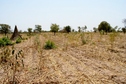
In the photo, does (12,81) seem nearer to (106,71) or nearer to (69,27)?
(106,71)

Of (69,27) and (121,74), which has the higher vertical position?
(69,27)

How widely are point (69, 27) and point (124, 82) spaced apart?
44.6m

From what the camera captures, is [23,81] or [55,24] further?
[55,24]

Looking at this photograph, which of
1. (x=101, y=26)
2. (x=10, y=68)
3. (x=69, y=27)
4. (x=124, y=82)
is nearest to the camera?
(x=124, y=82)

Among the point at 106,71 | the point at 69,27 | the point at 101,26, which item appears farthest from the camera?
the point at 69,27

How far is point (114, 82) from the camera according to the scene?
3414mm

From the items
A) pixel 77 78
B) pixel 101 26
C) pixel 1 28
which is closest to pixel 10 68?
pixel 77 78

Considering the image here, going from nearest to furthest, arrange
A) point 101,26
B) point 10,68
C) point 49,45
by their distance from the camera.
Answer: point 10,68 < point 49,45 < point 101,26

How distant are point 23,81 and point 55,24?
35.8 meters

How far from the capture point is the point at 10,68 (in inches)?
193

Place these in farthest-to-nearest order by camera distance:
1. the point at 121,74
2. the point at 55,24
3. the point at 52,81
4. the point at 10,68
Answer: the point at 55,24 → the point at 10,68 → the point at 121,74 → the point at 52,81

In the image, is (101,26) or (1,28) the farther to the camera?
(1,28)

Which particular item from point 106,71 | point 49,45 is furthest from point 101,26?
point 106,71

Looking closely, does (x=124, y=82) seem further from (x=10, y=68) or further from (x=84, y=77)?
(x=10, y=68)
